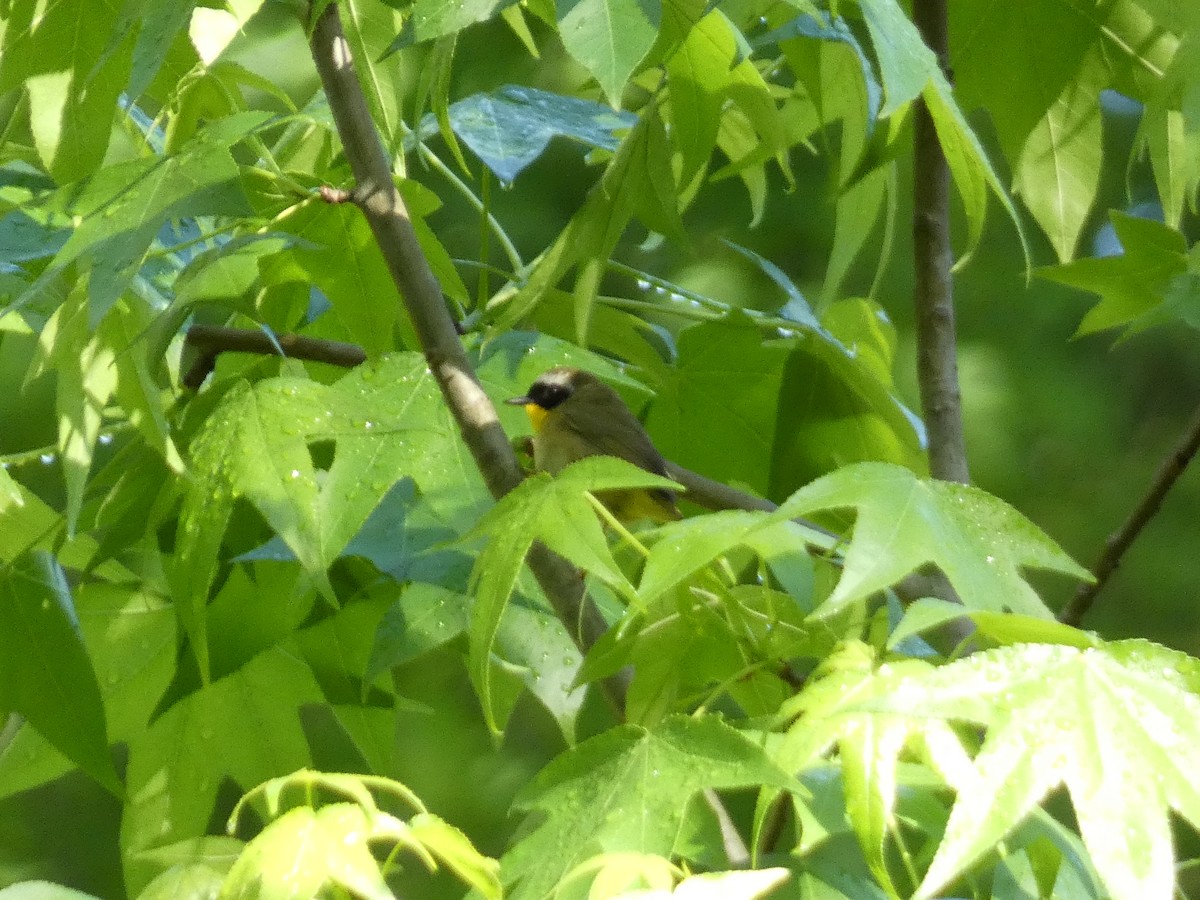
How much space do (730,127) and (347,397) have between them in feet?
2.16

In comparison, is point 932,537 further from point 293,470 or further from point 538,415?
point 538,415

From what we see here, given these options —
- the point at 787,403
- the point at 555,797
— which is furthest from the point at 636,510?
the point at 555,797

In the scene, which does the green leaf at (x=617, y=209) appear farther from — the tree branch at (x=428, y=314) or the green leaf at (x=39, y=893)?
the green leaf at (x=39, y=893)

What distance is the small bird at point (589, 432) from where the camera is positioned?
7.32ft

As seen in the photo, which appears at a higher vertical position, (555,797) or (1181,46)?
(1181,46)

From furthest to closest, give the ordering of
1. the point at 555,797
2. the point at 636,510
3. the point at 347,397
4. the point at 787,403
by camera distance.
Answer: the point at 636,510 → the point at 787,403 → the point at 347,397 → the point at 555,797

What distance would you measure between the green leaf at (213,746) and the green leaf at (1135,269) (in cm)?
79

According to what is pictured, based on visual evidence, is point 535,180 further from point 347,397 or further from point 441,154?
point 347,397

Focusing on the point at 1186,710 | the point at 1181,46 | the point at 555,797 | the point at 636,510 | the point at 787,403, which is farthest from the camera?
the point at 636,510

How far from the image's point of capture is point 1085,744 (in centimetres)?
70

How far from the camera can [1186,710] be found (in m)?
0.72

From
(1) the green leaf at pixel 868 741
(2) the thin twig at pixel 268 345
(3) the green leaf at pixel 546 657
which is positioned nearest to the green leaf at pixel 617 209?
(2) the thin twig at pixel 268 345

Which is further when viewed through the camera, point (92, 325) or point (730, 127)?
point (730, 127)

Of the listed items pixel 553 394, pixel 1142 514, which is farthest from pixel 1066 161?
pixel 553 394
